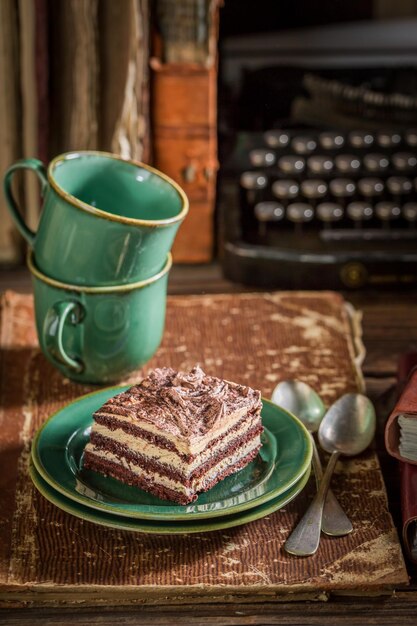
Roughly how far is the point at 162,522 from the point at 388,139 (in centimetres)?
115

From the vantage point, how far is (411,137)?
2.00 metres

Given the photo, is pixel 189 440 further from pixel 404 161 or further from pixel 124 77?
pixel 404 161

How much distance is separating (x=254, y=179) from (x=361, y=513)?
905 millimetres

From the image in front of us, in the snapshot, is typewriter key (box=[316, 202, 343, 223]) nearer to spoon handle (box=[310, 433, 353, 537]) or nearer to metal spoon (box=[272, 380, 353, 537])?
metal spoon (box=[272, 380, 353, 537])

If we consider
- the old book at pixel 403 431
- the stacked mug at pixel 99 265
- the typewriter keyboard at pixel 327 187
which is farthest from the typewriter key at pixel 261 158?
the old book at pixel 403 431

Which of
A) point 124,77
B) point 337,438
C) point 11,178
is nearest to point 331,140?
point 124,77

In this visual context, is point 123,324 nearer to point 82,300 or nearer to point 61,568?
point 82,300

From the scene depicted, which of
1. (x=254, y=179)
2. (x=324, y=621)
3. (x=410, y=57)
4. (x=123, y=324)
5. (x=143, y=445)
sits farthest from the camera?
(x=410, y=57)

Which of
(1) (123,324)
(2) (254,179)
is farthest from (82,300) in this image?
(2) (254,179)

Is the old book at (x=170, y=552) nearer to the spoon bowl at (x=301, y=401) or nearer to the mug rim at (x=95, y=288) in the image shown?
the spoon bowl at (x=301, y=401)

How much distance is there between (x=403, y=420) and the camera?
1153 millimetres

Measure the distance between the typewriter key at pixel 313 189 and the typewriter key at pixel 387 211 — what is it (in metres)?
0.11

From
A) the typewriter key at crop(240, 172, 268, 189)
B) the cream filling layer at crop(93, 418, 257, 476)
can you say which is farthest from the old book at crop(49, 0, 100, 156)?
the cream filling layer at crop(93, 418, 257, 476)

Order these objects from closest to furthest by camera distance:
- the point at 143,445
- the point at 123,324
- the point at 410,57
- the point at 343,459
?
the point at 143,445 → the point at 343,459 → the point at 123,324 → the point at 410,57
